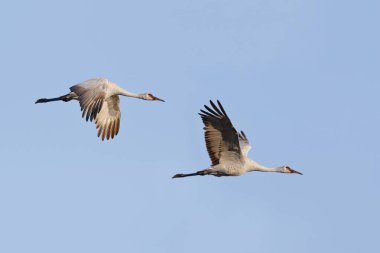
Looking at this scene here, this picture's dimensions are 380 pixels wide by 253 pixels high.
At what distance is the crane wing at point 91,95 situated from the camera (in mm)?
26047

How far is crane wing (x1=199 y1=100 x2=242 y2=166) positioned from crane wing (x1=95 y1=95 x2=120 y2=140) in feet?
16.2

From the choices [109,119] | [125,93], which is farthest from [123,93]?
[109,119]

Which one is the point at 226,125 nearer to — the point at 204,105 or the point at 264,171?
the point at 204,105

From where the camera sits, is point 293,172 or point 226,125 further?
point 293,172

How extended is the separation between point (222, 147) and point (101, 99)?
3793 millimetres

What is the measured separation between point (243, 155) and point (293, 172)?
255 cm

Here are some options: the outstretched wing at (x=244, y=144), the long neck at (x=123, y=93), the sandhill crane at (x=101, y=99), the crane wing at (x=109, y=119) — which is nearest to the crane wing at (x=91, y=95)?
the sandhill crane at (x=101, y=99)

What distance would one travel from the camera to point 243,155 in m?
25.5

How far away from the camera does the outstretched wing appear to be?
90.0ft

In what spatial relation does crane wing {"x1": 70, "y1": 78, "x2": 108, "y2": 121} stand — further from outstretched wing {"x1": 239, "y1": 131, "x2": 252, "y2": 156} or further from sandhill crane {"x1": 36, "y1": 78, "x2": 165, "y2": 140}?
outstretched wing {"x1": 239, "y1": 131, "x2": 252, "y2": 156}

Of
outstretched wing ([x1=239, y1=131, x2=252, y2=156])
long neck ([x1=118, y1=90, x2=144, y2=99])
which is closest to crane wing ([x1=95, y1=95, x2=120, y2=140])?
long neck ([x1=118, y1=90, x2=144, y2=99])

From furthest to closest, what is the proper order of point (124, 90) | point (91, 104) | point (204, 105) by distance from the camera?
point (124, 90) < point (91, 104) < point (204, 105)

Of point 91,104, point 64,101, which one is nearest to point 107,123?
point 64,101

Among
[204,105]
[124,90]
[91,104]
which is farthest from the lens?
[124,90]
